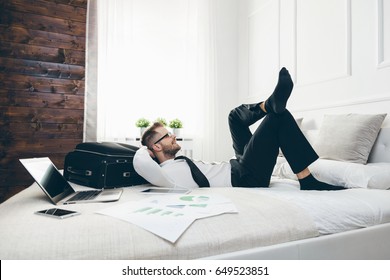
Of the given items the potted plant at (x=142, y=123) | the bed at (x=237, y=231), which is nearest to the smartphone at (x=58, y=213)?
the bed at (x=237, y=231)

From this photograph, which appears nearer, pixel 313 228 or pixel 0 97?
pixel 313 228

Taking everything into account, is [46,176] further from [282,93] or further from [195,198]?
[282,93]

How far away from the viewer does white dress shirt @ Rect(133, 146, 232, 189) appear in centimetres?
149

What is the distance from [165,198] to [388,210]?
89 cm

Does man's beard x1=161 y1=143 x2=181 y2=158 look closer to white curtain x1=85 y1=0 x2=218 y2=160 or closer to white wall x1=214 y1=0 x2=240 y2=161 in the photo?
white curtain x1=85 y1=0 x2=218 y2=160

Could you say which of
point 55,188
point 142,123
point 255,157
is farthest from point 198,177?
point 142,123

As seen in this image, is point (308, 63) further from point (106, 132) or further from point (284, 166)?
point (106, 132)

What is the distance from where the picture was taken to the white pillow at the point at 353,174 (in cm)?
146

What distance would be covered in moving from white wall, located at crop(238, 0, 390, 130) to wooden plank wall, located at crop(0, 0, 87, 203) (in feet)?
6.56

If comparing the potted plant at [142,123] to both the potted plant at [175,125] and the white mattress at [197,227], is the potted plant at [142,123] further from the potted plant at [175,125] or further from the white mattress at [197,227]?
the white mattress at [197,227]

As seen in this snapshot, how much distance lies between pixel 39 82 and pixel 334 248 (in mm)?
3120

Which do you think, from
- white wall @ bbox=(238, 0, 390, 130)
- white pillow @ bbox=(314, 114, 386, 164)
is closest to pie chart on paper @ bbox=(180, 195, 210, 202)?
white pillow @ bbox=(314, 114, 386, 164)

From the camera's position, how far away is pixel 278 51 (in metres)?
3.10

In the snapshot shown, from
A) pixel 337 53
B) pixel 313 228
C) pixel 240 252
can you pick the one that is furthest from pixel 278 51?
pixel 240 252
